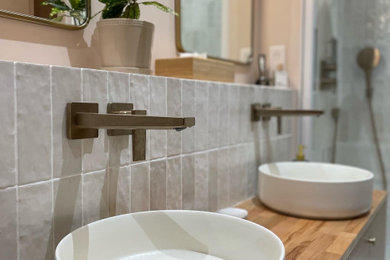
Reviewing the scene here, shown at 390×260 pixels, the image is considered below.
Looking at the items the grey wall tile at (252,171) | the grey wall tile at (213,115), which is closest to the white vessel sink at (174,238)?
the grey wall tile at (213,115)

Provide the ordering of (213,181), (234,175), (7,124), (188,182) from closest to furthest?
(7,124) → (188,182) → (213,181) → (234,175)

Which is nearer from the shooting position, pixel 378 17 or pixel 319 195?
pixel 319 195

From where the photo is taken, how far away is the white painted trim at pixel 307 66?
1.80 meters

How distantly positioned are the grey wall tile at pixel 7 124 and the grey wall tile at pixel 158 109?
353 millimetres

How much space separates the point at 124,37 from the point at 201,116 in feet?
1.15

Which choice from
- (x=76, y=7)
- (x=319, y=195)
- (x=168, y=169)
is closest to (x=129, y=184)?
(x=168, y=169)

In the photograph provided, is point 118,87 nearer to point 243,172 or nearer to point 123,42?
point 123,42

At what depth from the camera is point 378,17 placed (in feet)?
5.65

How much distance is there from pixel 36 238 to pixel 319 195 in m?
0.82

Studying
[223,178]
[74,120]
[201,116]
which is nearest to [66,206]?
[74,120]

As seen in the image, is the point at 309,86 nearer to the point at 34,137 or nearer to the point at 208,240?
the point at 208,240

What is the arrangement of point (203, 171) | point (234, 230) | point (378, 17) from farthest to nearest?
1. point (378, 17)
2. point (203, 171)
3. point (234, 230)

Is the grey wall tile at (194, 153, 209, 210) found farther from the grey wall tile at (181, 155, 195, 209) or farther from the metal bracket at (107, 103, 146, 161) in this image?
the metal bracket at (107, 103, 146, 161)

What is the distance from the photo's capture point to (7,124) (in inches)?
24.7
